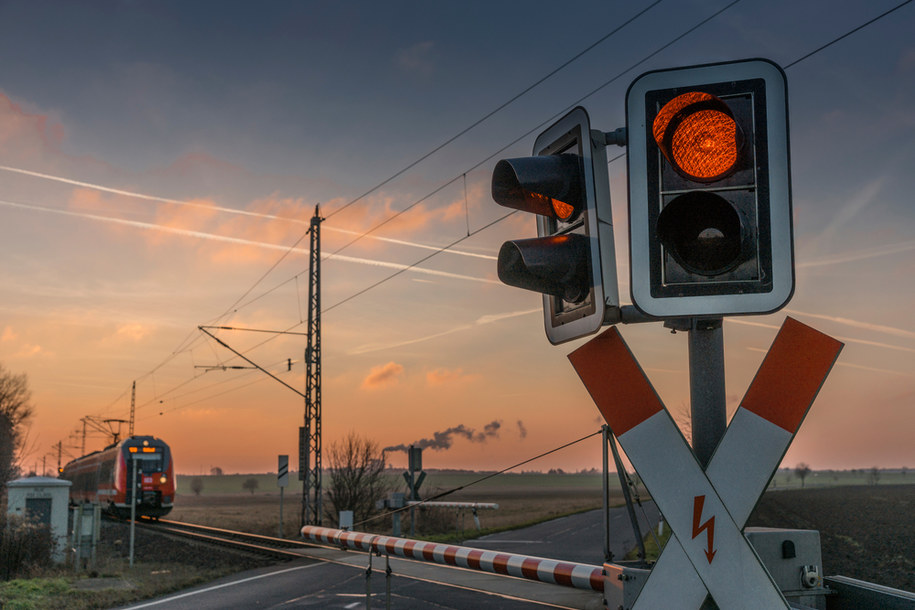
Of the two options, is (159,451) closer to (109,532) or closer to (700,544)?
(109,532)

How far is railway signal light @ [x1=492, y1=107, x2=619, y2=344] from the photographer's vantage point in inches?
114

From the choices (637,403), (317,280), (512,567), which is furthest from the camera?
(317,280)

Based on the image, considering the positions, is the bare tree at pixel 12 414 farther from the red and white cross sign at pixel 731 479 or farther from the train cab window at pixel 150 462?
the red and white cross sign at pixel 731 479

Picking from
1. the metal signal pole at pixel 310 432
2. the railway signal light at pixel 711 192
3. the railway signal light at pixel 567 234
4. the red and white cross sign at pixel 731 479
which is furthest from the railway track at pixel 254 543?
the railway signal light at pixel 711 192

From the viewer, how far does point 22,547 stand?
16156 millimetres

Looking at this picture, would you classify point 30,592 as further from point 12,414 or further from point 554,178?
point 12,414

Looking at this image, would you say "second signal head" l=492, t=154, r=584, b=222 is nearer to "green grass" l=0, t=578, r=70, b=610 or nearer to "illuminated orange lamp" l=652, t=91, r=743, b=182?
"illuminated orange lamp" l=652, t=91, r=743, b=182

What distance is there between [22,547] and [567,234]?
16.8 metres

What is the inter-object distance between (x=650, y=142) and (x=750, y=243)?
48 cm

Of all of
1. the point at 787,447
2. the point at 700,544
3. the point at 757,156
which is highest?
the point at 757,156

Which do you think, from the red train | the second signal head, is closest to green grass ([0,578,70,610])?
the second signal head

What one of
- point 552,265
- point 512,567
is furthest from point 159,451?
point 552,265

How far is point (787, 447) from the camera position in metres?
2.47

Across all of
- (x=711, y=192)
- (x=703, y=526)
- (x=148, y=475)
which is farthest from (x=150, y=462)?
(x=711, y=192)
